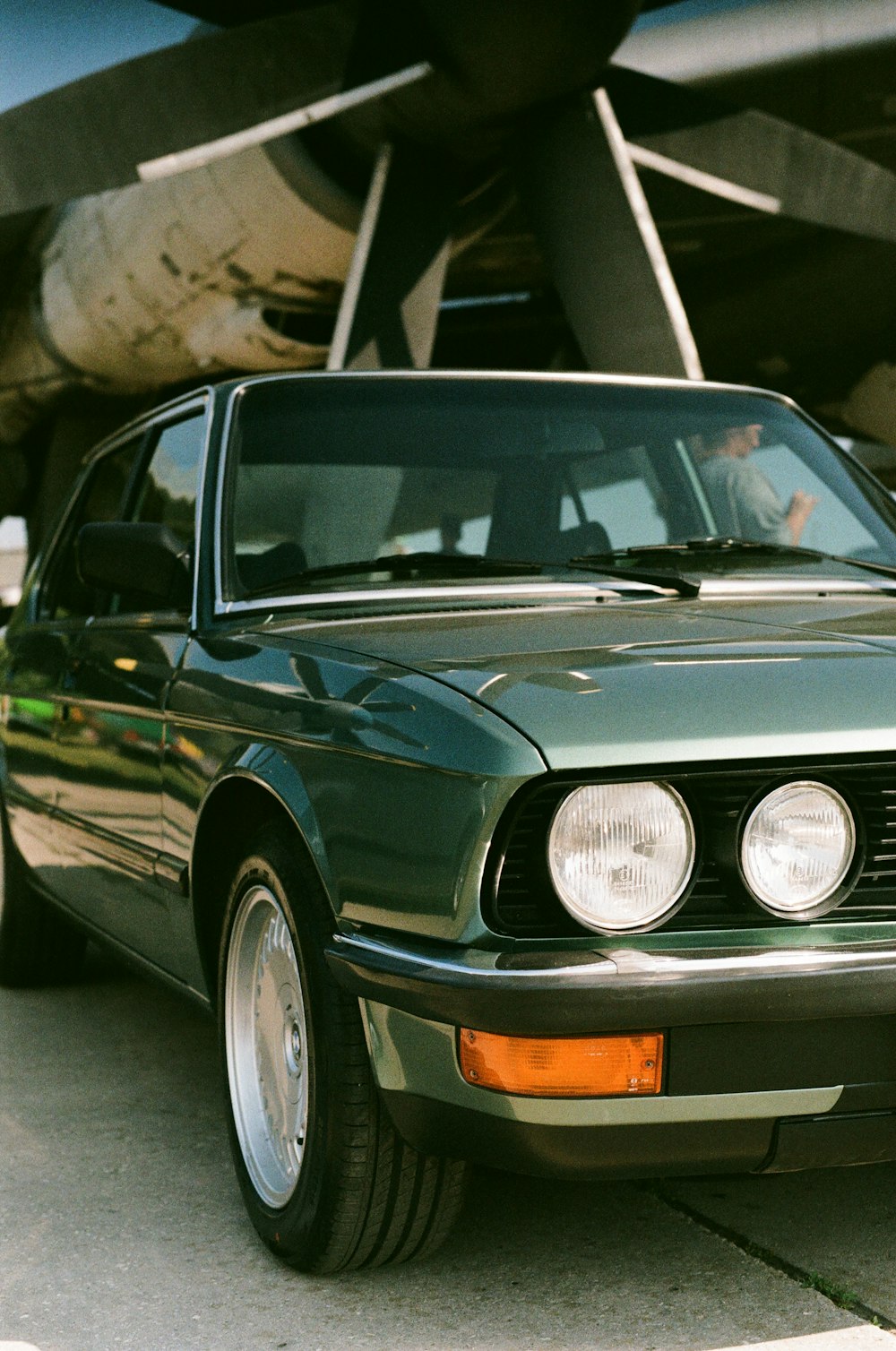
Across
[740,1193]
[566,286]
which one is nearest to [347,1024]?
[740,1193]

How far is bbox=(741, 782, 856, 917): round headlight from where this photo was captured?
2033mm

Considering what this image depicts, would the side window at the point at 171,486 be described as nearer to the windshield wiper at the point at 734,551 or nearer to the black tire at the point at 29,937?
the windshield wiper at the point at 734,551

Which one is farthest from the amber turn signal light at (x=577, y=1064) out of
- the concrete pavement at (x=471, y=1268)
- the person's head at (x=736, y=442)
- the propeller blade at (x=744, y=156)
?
the propeller blade at (x=744, y=156)

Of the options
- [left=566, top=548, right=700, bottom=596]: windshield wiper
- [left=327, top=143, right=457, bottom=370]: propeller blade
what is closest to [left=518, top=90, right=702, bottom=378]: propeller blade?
[left=327, top=143, right=457, bottom=370]: propeller blade

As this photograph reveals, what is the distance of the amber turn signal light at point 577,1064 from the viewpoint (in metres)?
1.95

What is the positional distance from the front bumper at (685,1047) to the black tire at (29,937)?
9.00 ft

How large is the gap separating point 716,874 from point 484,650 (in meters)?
0.52

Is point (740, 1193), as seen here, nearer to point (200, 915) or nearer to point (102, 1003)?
point (200, 915)

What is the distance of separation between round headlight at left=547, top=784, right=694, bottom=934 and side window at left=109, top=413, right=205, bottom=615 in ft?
4.75

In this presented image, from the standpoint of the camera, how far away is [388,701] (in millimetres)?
2211

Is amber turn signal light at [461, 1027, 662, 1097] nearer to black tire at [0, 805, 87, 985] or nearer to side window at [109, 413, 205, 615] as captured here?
side window at [109, 413, 205, 615]

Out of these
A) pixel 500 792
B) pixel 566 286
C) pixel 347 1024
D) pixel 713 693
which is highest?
pixel 566 286

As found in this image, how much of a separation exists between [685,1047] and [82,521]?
312 centimetres

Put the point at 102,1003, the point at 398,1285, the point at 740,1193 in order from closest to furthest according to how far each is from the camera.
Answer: the point at 398,1285 → the point at 740,1193 → the point at 102,1003
